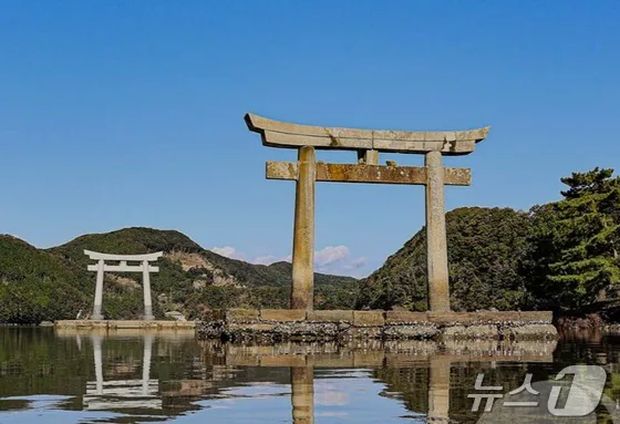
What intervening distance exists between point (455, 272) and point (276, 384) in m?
36.6

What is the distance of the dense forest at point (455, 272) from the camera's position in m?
30.4

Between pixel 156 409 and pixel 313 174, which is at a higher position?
pixel 313 174

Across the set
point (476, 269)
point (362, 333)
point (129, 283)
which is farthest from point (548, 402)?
point (129, 283)

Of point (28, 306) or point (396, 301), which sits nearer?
point (396, 301)

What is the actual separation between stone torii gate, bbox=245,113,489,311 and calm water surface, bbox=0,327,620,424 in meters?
4.27

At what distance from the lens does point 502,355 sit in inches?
565

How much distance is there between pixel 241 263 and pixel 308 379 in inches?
4750

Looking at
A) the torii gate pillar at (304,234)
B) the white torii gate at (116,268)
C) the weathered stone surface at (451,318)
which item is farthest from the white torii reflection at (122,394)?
the white torii gate at (116,268)

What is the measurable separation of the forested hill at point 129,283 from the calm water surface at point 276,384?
39987mm

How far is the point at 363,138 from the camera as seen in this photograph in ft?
68.5

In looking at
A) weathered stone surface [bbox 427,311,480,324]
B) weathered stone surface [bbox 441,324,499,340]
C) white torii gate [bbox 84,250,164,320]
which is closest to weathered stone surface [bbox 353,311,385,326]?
weathered stone surface [bbox 427,311,480,324]

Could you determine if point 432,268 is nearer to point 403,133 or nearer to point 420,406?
point 403,133

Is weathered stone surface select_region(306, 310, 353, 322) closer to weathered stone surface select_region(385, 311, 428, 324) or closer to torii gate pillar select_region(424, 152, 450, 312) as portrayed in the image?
weathered stone surface select_region(385, 311, 428, 324)

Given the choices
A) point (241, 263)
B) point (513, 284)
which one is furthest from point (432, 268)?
point (241, 263)
